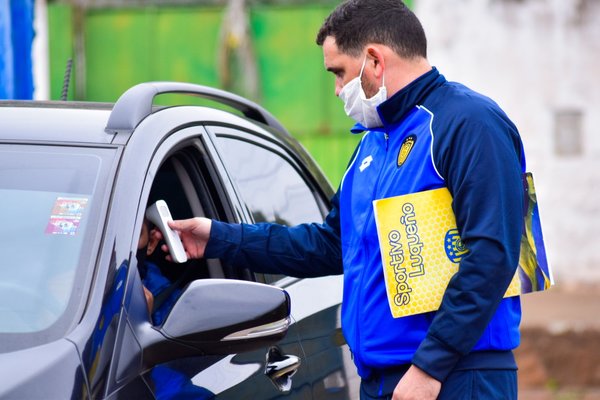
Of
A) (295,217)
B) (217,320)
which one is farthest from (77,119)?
→ (295,217)

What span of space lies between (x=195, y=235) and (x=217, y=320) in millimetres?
757

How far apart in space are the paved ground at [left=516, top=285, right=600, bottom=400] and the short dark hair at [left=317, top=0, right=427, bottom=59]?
539 cm

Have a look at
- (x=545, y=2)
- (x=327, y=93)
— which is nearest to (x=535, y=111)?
(x=545, y=2)

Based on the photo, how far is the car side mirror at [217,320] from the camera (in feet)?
8.18

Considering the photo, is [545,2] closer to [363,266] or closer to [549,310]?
[549,310]

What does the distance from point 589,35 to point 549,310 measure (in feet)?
9.16

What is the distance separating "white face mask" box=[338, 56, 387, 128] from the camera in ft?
9.63

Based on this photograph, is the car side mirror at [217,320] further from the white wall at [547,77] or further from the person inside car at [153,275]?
the white wall at [547,77]

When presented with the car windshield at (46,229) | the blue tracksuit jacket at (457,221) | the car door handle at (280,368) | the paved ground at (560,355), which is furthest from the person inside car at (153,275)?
the paved ground at (560,355)

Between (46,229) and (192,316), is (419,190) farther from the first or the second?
(46,229)

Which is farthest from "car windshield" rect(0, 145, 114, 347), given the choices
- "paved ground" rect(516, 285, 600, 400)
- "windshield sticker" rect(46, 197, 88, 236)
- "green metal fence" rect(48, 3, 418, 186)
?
"green metal fence" rect(48, 3, 418, 186)

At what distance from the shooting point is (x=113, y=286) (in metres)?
2.46

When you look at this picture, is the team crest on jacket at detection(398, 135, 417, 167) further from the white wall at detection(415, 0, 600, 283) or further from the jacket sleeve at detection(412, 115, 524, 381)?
the white wall at detection(415, 0, 600, 283)

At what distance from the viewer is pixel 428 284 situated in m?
2.73
